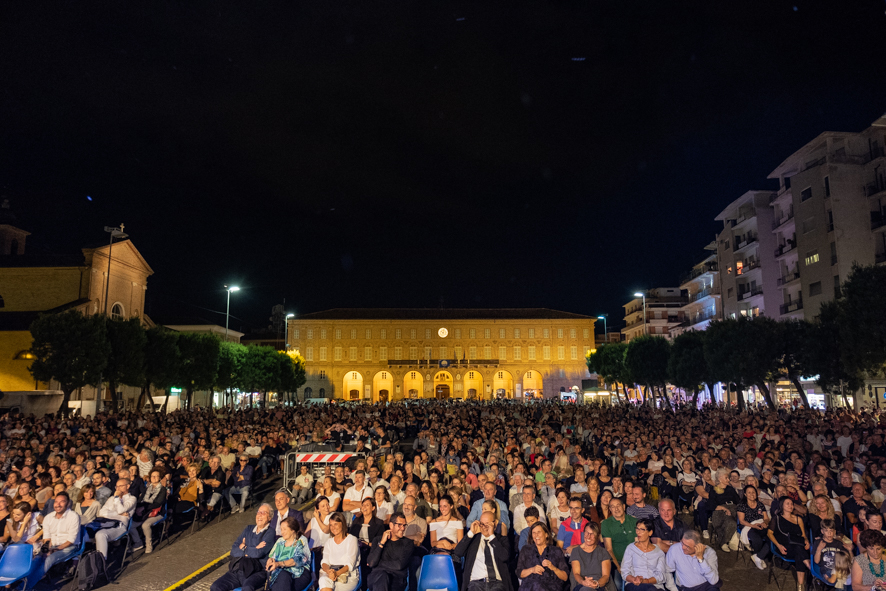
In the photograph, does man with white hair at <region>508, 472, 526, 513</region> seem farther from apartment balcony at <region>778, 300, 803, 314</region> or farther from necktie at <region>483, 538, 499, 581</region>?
apartment balcony at <region>778, 300, 803, 314</region>

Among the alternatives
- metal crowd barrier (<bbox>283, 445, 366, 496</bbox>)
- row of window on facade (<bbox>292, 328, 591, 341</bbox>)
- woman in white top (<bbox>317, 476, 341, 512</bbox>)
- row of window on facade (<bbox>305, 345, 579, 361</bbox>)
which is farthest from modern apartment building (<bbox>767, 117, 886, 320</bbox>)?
row of window on facade (<bbox>292, 328, 591, 341</bbox>)

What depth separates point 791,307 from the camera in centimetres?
4278

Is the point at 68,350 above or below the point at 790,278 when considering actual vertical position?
below

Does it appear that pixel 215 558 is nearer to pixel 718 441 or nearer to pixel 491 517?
pixel 491 517

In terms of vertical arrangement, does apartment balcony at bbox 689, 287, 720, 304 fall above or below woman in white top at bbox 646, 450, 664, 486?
above

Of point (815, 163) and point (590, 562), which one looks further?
point (815, 163)

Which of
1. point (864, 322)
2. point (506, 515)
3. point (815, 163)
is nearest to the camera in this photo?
point (506, 515)

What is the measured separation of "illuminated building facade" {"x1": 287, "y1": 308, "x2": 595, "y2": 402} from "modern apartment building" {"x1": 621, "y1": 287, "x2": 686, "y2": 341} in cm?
746

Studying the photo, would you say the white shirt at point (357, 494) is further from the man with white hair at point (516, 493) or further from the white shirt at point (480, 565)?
the white shirt at point (480, 565)

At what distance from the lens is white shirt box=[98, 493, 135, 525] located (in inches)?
345

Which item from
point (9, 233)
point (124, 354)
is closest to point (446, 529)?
point (124, 354)

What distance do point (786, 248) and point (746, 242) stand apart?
707 cm

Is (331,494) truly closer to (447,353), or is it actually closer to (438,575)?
(438,575)

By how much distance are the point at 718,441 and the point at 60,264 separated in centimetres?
4813
